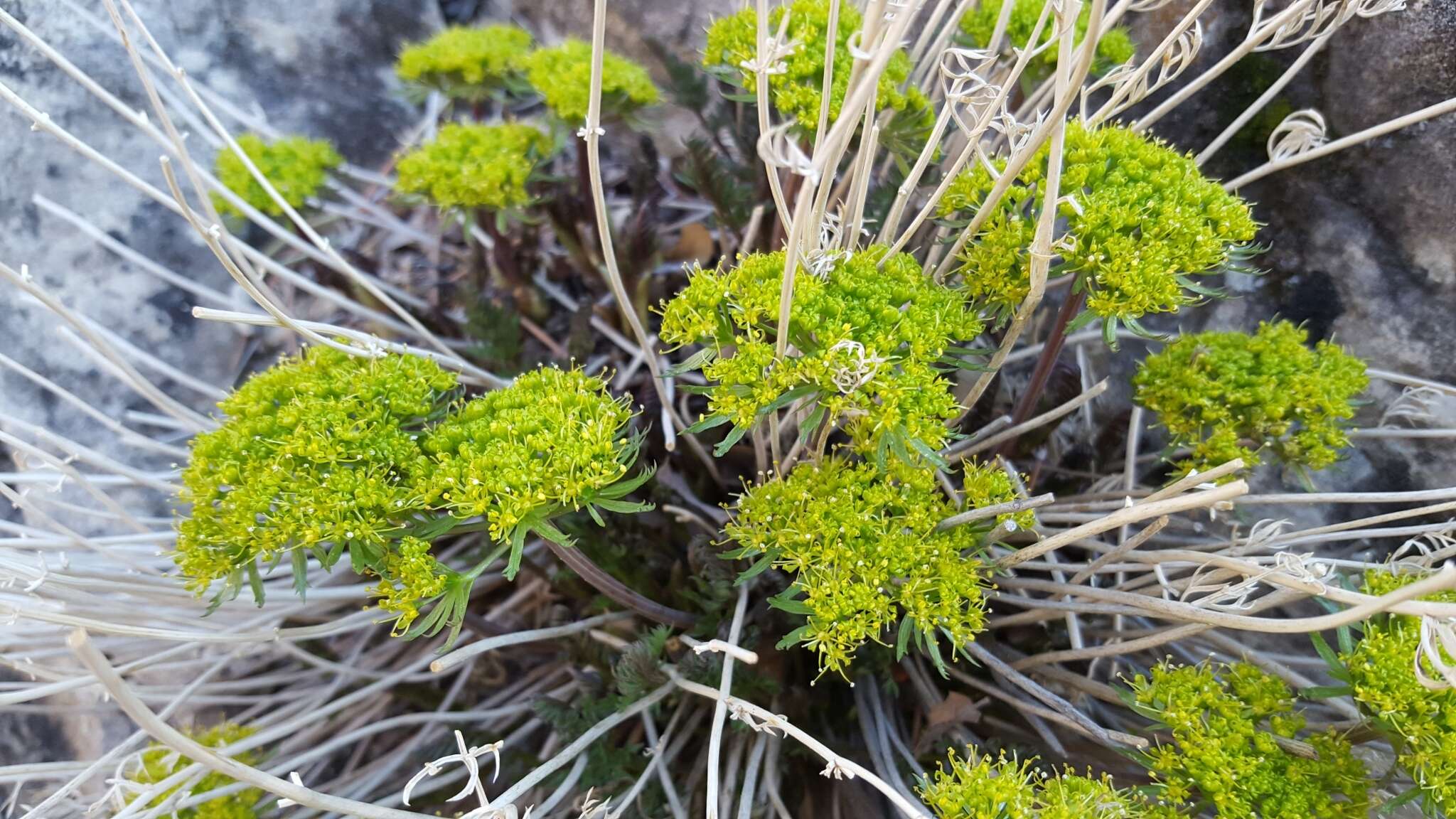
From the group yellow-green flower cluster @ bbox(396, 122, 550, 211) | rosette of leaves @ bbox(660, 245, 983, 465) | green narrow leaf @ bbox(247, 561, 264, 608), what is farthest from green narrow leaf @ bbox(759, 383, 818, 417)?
yellow-green flower cluster @ bbox(396, 122, 550, 211)

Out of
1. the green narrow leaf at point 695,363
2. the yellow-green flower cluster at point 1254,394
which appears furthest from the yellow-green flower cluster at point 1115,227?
the green narrow leaf at point 695,363

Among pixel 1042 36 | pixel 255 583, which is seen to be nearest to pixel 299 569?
pixel 255 583

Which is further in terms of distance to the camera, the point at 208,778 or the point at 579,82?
the point at 579,82

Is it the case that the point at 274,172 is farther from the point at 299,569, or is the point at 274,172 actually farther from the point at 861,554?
the point at 861,554

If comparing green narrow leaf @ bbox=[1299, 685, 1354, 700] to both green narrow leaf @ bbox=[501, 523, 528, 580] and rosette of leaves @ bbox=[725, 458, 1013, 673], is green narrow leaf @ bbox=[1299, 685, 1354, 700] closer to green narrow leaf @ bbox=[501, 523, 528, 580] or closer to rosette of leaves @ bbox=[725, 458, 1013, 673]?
rosette of leaves @ bbox=[725, 458, 1013, 673]

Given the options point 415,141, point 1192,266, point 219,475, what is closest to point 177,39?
point 415,141

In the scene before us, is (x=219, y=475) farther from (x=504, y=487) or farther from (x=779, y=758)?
(x=779, y=758)

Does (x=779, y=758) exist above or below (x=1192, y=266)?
below
